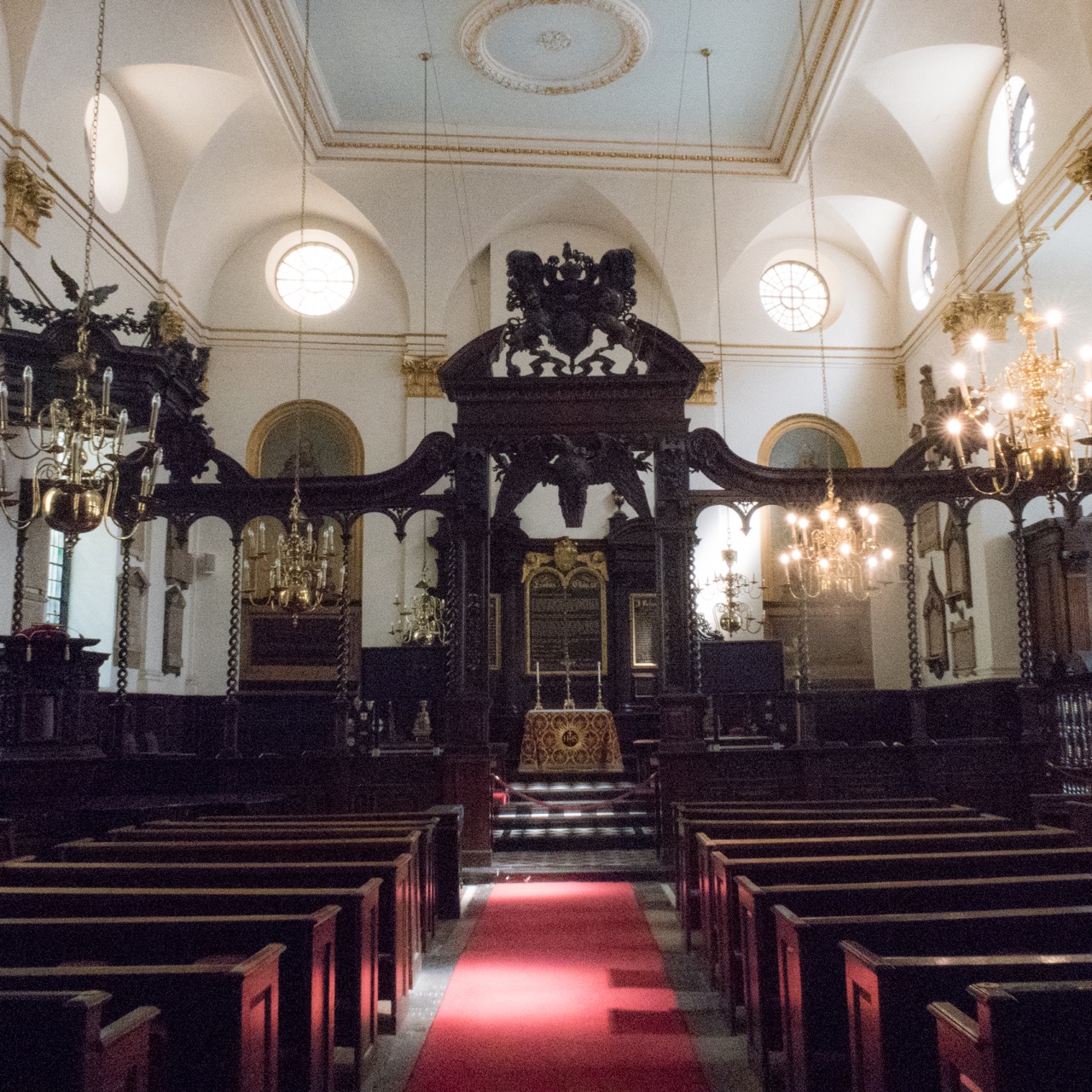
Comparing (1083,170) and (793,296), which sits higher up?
(793,296)

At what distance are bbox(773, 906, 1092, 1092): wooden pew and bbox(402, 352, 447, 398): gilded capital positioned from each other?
15.4 m

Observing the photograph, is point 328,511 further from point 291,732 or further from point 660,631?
point 291,732

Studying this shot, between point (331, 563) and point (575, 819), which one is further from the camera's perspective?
point (331, 563)

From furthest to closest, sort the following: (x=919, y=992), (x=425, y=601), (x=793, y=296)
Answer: (x=793, y=296) < (x=425, y=601) < (x=919, y=992)

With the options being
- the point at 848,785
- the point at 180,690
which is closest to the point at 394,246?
the point at 180,690

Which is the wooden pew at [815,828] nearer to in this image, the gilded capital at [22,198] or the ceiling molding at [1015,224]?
the ceiling molding at [1015,224]

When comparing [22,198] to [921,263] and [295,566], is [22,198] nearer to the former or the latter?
[295,566]

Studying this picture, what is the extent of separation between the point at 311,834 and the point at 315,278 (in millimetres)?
14775

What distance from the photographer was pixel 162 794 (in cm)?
941

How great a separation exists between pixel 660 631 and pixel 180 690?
1021cm

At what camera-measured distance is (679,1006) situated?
507cm

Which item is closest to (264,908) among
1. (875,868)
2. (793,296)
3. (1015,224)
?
(875,868)

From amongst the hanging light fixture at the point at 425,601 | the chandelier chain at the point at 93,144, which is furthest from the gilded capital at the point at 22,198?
the hanging light fixture at the point at 425,601

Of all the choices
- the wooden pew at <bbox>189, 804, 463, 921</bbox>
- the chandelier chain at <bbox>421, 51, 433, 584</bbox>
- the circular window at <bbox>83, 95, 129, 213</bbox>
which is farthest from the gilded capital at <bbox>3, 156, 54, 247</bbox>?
the wooden pew at <bbox>189, 804, 463, 921</bbox>
